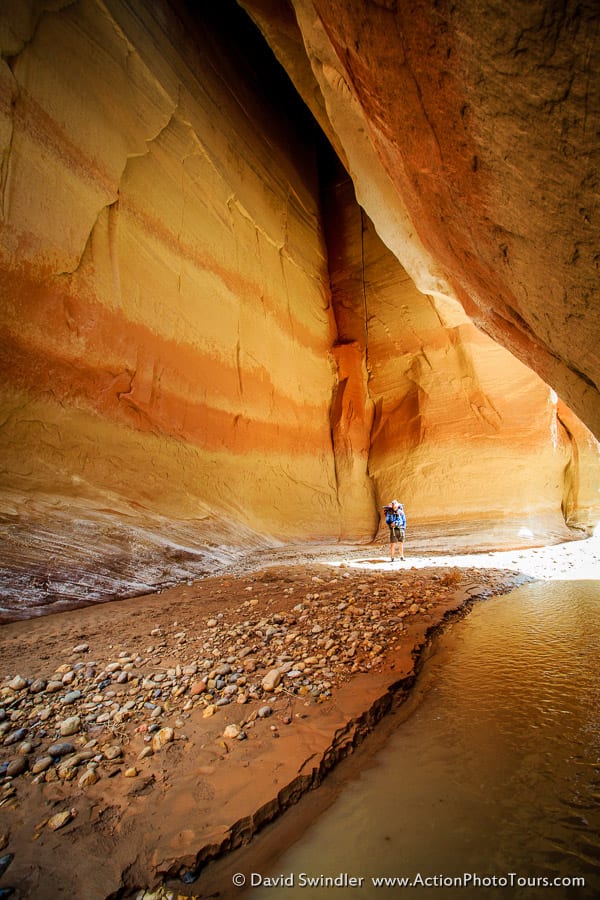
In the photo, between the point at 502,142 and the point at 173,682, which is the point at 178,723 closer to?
the point at 173,682

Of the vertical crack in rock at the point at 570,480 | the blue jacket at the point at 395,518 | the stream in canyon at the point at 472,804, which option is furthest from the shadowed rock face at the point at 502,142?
the vertical crack in rock at the point at 570,480

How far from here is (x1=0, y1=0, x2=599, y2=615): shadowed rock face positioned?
408 centimetres

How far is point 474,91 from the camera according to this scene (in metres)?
1.94

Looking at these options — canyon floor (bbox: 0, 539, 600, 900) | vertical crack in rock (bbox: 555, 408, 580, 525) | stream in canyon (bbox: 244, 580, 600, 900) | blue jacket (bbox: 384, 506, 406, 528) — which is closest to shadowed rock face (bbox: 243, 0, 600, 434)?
stream in canyon (bbox: 244, 580, 600, 900)

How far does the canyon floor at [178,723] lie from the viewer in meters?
1.35

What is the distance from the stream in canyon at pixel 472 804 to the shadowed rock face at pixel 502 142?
216 cm

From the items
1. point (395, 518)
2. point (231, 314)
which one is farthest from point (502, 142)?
point (231, 314)

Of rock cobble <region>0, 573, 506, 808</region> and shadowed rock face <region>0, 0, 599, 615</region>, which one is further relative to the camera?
shadowed rock face <region>0, 0, 599, 615</region>

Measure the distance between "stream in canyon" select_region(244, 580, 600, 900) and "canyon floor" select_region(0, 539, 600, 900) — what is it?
14 centimetres

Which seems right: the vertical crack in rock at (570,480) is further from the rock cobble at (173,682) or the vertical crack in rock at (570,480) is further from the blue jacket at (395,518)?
the rock cobble at (173,682)

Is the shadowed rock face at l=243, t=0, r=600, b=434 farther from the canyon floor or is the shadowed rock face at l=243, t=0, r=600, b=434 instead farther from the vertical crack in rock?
the vertical crack in rock

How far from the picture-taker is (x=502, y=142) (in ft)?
6.61

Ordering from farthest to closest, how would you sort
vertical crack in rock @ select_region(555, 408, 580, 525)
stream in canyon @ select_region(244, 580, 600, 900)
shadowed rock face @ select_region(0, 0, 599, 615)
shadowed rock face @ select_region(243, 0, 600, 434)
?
vertical crack in rock @ select_region(555, 408, 580, 525), shadowed rock face @ select_region(0, 0, 599, 615), shadowed rock face @ select_region(243, 0, 600, 434), stream in canyon @ select_region(244, 580, 600, 900)

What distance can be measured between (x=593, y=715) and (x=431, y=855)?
126 centimetres
